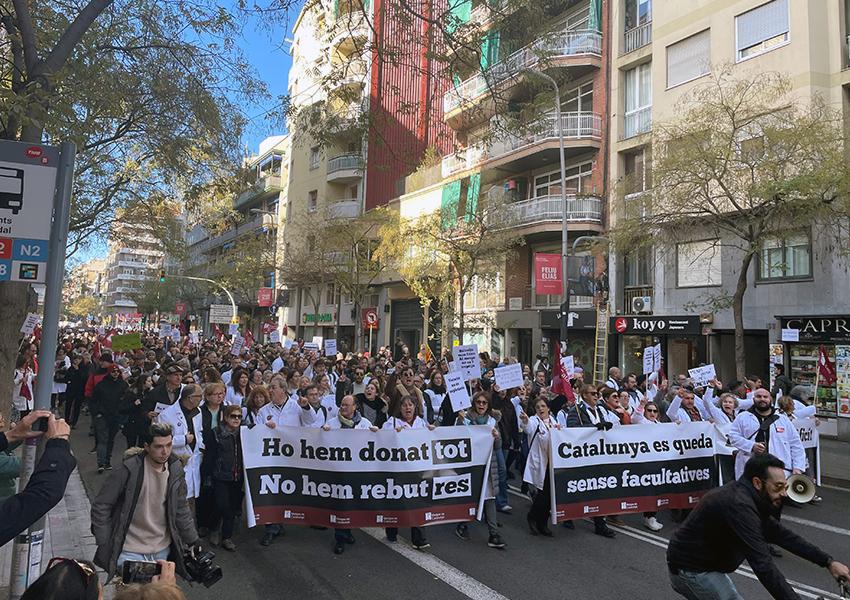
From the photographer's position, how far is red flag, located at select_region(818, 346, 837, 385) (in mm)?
16469

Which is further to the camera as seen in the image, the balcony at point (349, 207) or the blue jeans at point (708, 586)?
the balcony at point (349, 207)

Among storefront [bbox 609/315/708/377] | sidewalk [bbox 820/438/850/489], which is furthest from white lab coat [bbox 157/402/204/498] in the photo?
storefront [bbox 609/315/708/377]

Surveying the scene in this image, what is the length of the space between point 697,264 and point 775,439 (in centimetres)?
1344

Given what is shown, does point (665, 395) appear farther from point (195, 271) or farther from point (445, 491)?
point (195, 271)

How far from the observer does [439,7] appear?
7.45 meters

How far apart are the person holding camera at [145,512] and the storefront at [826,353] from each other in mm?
17547

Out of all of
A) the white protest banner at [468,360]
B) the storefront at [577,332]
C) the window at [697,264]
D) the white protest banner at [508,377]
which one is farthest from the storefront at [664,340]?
the white protest banner at [508,377]

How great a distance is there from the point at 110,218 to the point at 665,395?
17.7m

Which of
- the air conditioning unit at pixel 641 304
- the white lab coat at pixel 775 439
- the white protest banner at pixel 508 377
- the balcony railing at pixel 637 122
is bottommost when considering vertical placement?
the white lab coat at pixel 775 439

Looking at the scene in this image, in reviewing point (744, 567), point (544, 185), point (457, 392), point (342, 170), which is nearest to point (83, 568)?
point (744, 567)

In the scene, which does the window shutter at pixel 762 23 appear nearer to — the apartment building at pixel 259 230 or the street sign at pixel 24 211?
the street sign at pixel 24 211

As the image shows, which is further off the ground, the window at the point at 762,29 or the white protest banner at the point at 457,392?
the window at the point at 762,29

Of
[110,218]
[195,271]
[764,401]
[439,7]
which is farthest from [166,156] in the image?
[195,271]

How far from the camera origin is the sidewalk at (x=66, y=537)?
5434 millimetres
